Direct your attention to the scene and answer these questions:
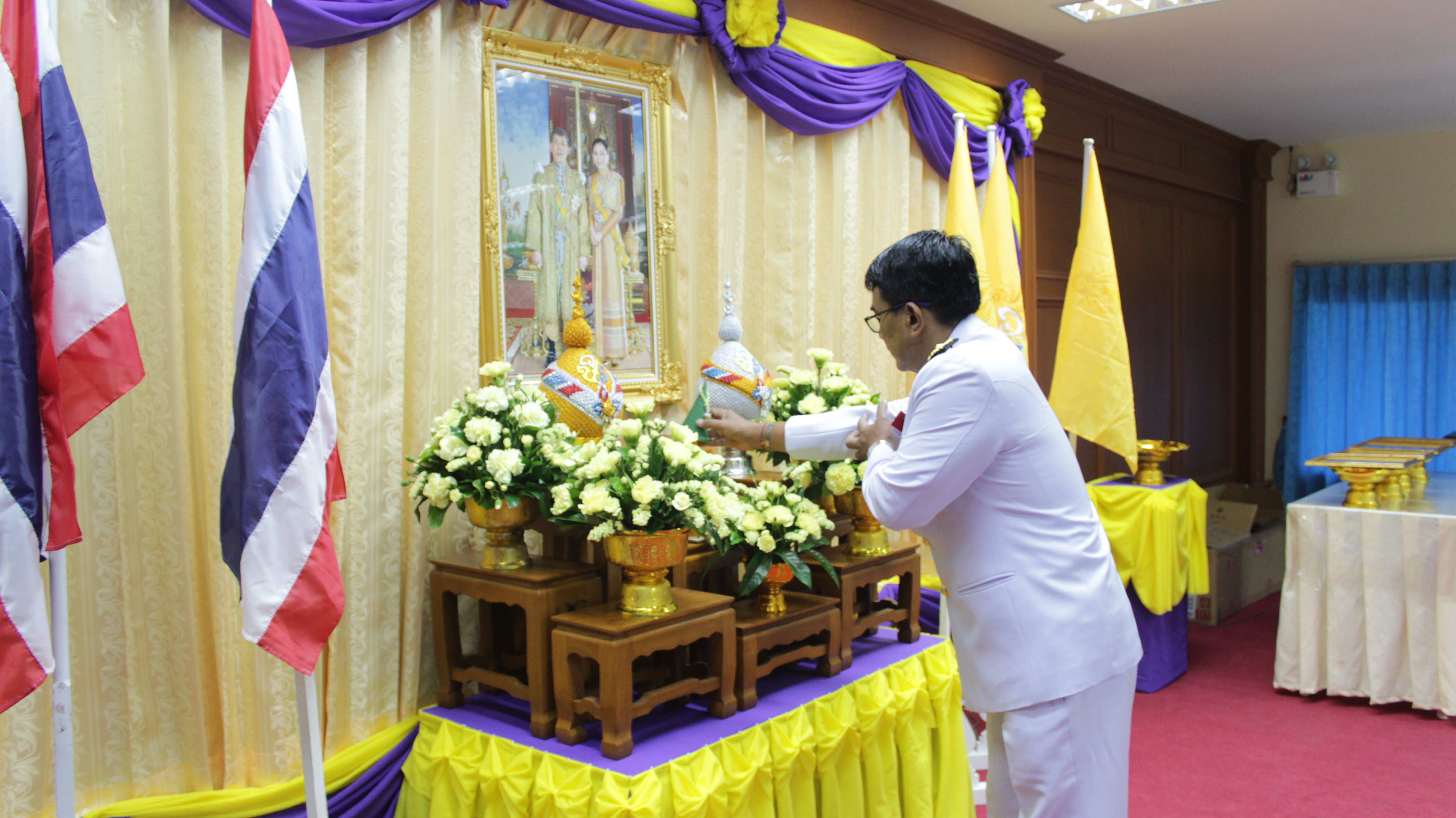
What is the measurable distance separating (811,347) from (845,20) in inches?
46.1

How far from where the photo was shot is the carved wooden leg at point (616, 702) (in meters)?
1.96

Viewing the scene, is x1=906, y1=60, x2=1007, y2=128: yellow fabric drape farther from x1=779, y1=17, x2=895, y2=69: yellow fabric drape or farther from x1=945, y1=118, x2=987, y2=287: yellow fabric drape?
x1=945, y1=118, x2=987, y2=287: yellow fabric drape

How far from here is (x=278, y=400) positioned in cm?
173

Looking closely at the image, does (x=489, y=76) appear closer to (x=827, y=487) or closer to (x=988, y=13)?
(x=827, y=487)

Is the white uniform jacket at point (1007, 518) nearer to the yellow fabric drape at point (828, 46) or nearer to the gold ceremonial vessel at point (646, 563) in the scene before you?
the gold ceremonial vessel at point (646, 563)

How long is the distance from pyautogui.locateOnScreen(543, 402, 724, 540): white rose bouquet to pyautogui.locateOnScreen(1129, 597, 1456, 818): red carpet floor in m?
2.00

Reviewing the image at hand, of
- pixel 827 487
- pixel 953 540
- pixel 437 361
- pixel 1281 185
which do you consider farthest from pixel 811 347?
pixel 1281 185

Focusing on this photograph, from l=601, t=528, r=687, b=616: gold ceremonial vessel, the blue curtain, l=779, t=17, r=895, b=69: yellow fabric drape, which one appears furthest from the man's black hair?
the blue curtain

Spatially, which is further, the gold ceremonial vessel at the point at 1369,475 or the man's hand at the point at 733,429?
the gold ceremonial vessel at the point at 1369,475

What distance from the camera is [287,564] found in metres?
1.73

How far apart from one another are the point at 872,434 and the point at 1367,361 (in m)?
6.55

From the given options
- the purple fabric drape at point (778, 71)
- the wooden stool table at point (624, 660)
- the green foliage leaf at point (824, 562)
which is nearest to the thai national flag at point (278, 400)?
the purple fabric drape at point (778, 71)

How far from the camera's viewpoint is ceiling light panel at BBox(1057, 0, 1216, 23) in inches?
163

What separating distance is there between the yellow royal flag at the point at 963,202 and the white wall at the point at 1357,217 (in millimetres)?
4921
